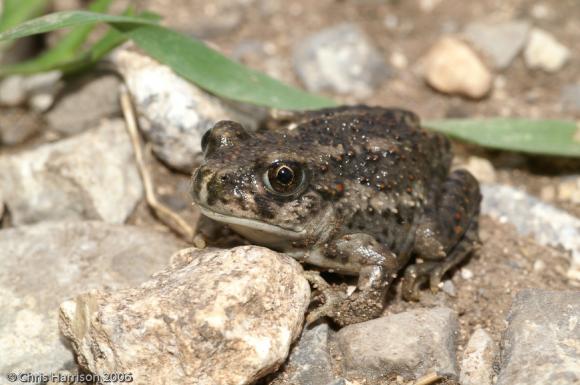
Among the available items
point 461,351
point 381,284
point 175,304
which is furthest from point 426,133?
point 175,304

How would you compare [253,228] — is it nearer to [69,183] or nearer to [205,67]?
[205,67]

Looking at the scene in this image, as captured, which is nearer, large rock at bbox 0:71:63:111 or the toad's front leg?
the toad's front leg

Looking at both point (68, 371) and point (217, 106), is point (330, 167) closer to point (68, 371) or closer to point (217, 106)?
point (217, 106)

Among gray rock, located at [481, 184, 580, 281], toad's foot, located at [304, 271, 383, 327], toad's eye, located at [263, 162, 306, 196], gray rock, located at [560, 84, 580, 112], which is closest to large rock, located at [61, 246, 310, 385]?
toad's foot, located at [304, 271, 383, 327]

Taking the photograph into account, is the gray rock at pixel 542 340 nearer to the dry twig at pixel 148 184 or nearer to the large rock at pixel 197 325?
the large rock at pixel 197 325

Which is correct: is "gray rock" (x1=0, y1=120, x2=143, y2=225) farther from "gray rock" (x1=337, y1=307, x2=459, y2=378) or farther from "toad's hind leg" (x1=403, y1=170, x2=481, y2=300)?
"toad's hind leg" (x1=403, y1=170, x2=481, y2=300)

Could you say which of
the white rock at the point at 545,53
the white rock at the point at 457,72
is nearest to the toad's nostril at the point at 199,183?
the white rock at the point at 457,72
